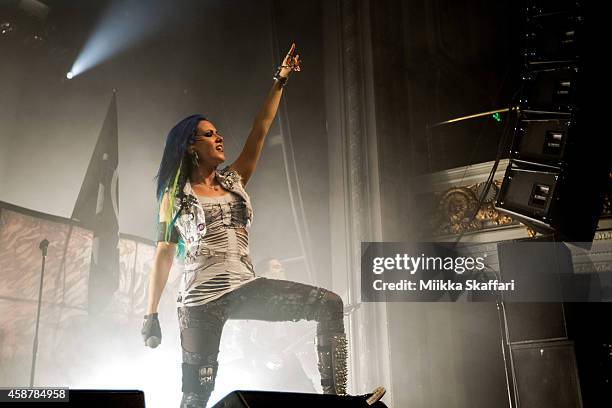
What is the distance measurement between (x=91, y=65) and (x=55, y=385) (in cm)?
176

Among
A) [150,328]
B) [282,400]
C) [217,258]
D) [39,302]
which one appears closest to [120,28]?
[39,302]

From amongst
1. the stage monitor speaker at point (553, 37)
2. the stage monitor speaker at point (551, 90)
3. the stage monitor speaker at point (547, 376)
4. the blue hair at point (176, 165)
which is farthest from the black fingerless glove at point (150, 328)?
the stage monitor speaker at point (553, 37)

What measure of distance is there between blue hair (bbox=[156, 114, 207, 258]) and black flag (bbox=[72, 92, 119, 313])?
Result: 1.94 feet

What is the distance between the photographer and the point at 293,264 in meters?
3.92

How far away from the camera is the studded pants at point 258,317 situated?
2279mm

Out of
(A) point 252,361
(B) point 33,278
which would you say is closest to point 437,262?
(A) point 252,361

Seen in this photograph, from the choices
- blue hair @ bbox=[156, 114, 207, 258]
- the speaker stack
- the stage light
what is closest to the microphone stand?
blue hair @ bbox=[156, 114, 207, 258]

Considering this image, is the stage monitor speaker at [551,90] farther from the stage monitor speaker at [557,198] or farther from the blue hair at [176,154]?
the blue hair at [176,154]

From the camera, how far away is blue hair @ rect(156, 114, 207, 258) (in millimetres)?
2654

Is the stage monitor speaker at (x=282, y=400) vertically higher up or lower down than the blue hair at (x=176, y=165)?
lower down

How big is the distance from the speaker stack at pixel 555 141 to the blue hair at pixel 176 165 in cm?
260

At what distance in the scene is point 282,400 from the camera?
42.4 inches

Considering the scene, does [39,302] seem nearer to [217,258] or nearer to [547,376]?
[217,258]

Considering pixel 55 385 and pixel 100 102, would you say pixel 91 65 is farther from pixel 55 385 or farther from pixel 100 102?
pixel 55 385
